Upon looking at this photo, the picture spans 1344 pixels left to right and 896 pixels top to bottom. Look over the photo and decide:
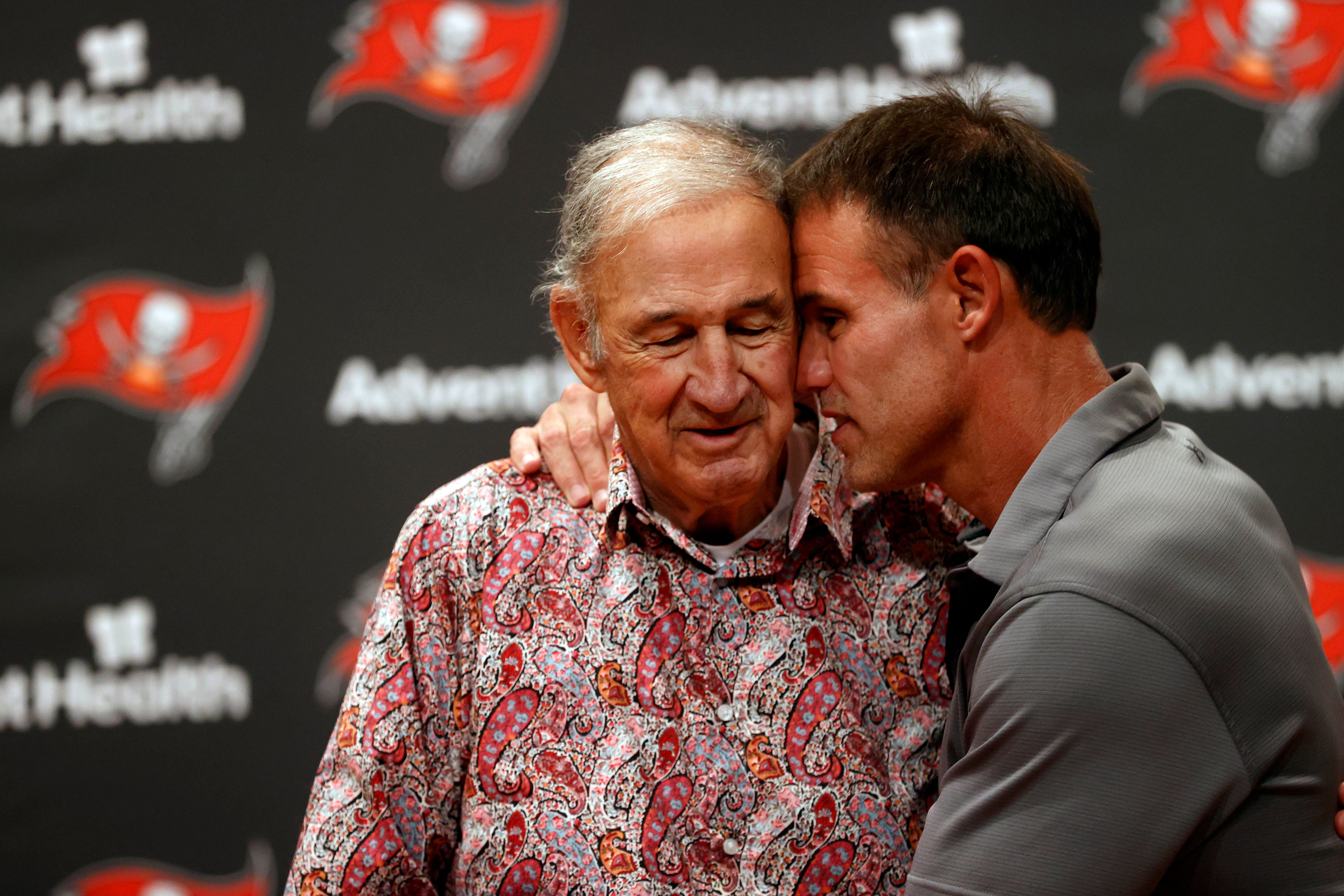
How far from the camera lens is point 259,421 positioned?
2641mm

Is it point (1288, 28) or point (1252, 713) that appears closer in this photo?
point (1252, 713)

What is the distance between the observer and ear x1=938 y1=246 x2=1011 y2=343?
5.25ft

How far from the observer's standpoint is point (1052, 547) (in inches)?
53.5

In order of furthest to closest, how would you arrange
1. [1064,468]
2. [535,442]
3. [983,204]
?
[535,442] → [983,204] → [1064,468]

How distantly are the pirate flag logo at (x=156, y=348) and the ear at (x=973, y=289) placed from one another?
5.62ft

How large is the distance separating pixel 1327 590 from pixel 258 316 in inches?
107

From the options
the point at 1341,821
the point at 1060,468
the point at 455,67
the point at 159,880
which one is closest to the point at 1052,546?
the point at 1060,468

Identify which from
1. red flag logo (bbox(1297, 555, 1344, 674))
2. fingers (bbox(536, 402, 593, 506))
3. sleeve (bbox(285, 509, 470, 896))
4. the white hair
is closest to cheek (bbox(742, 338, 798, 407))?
the white hair

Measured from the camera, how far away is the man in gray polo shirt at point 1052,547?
47.8 inches

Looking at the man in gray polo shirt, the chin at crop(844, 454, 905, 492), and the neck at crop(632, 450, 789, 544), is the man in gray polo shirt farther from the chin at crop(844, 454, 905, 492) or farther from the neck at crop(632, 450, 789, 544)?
the neck at crop(632, 450, 789, 544)

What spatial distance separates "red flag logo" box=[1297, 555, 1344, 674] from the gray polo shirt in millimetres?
1500

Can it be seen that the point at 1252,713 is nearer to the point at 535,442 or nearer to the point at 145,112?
the point at 535,442

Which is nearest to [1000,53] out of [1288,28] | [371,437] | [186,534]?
[1288,28]

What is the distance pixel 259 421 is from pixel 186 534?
1.05ft
